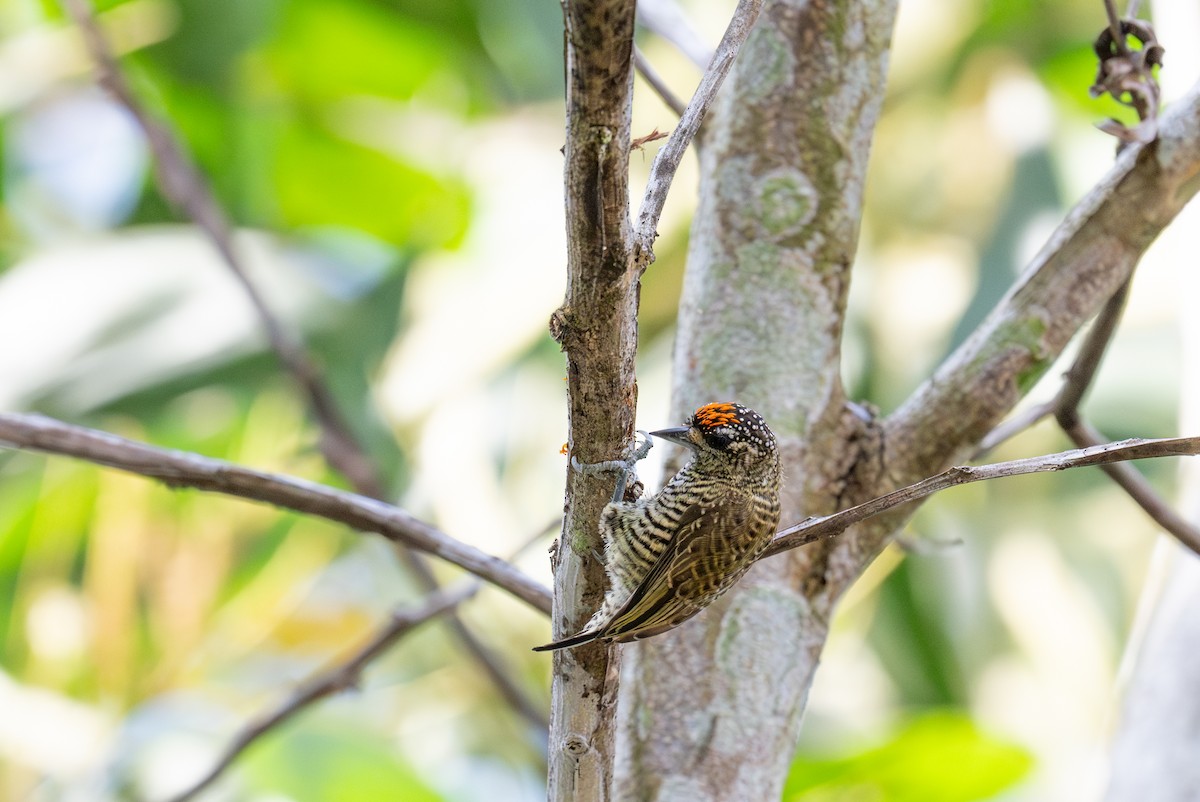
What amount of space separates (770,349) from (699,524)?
1.20ft

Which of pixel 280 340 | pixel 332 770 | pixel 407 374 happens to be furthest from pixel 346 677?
pixel 407 374

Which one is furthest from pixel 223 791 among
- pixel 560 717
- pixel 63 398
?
pixel 560 717

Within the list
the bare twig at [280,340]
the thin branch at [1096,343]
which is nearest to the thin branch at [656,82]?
the thin branch at [1096,343]

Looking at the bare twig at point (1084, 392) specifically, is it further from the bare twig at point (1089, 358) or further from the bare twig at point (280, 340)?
the bare twig at point (280, 340)

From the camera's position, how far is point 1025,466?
60.5 inches

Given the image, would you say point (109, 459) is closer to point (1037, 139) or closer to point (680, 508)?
point (680, 508)

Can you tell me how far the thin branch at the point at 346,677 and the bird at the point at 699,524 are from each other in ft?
1.63

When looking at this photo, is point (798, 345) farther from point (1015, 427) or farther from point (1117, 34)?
point (1117, 34)

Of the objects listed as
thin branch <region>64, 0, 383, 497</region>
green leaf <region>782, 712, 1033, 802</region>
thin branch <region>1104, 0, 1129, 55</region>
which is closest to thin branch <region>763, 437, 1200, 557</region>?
thin branch <region>1104, 0, 1129, 55</region>

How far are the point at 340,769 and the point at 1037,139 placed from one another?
536 cm

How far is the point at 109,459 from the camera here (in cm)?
179

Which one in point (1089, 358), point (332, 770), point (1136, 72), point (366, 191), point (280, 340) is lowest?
point (1089, 358)

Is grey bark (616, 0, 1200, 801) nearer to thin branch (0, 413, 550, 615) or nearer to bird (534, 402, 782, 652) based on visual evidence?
bird (534, 402, 782, 652)

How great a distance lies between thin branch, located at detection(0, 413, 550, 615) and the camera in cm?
176
